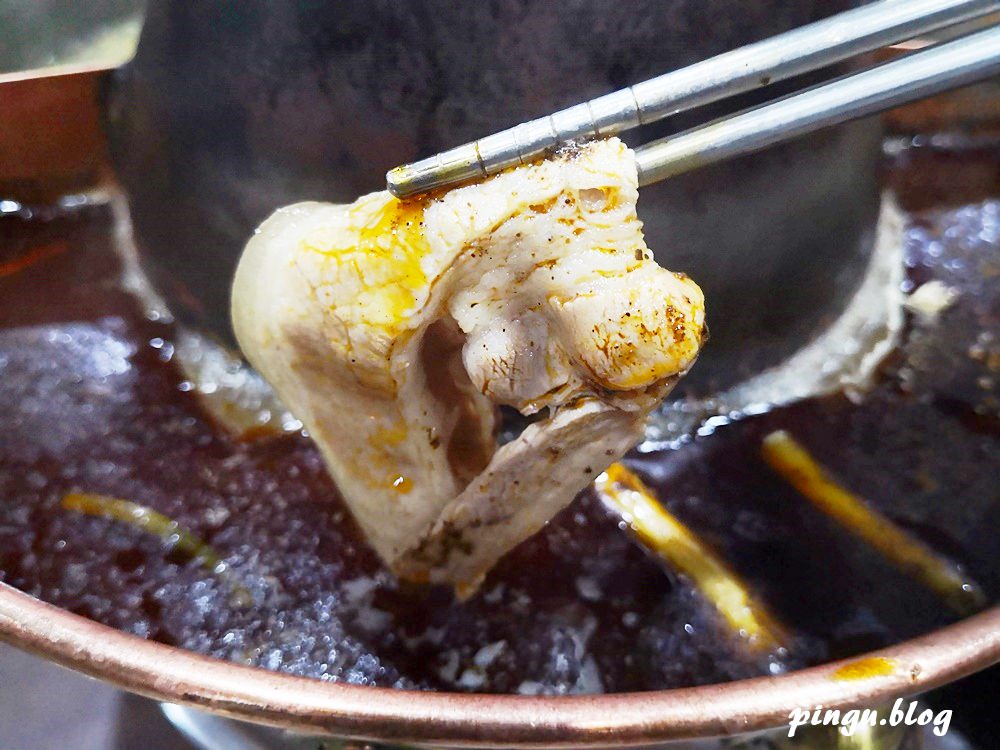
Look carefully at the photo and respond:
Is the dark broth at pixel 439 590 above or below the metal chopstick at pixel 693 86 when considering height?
below

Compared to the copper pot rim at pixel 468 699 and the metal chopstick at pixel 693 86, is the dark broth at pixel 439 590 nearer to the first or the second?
the copper pot rim at pixel 468 699

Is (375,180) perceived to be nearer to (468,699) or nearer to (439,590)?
(439,590)

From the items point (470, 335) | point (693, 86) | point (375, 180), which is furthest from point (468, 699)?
point (375, 180)

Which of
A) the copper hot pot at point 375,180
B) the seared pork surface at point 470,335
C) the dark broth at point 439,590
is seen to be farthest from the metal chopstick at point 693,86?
the dark broth at point 439,590

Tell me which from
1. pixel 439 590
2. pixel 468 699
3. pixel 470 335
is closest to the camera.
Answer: pixel 468 699

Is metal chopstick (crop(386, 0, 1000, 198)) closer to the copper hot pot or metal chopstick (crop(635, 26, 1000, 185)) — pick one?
metal chopstick (crop(635, 26, 1000, 185))

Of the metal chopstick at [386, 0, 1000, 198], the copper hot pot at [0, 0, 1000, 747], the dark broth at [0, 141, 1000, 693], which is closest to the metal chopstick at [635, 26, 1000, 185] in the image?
the metal chopstick at [386, 0, 1000, 198]

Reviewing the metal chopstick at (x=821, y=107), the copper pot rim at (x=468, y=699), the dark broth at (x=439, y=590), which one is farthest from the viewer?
the dark broth at (x=439, y=590)

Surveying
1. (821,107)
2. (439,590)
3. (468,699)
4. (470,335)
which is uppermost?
(821,107)
